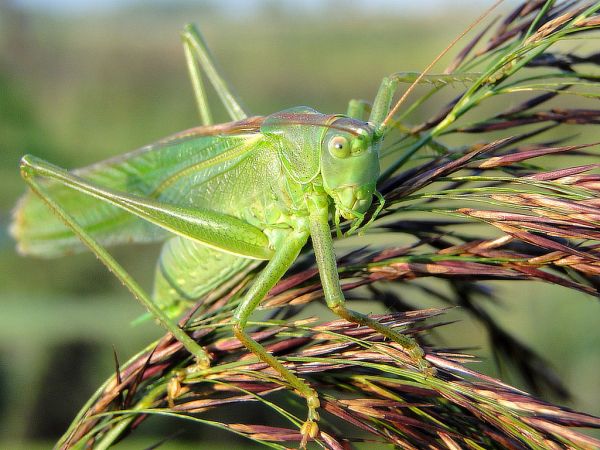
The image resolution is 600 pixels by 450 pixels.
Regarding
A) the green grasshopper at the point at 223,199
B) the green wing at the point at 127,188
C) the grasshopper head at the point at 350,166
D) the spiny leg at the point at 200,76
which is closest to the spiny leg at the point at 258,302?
the green grasshopper at the point at 223,199

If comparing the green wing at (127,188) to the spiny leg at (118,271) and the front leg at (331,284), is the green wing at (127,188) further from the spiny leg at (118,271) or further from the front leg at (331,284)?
the front leg at (331,284)

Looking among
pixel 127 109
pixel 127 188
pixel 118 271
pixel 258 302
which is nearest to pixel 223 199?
pixel 127 188

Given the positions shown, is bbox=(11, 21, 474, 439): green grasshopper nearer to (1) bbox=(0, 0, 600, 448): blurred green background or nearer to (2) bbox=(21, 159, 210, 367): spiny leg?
(2) bbox=(21, 159, 210, 367): spiny leg

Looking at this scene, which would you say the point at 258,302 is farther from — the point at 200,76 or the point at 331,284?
the point at 200,76

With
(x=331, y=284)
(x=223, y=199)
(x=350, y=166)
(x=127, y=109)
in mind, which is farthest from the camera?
(x=127, y=109)

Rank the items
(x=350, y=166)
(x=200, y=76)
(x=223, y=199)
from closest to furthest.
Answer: (x=350, y=166) < (x=223, y=199) < (x=200, y=76)

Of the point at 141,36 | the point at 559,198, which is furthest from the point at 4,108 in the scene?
the point at 141,36

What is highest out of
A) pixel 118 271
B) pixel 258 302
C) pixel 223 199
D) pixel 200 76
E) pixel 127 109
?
pixel 127 109

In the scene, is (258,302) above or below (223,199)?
below

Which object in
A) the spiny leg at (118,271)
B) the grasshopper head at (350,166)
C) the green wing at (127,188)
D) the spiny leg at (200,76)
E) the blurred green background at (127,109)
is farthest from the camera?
the blurred green background at (127,109)
